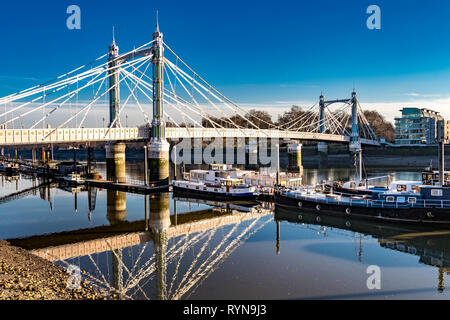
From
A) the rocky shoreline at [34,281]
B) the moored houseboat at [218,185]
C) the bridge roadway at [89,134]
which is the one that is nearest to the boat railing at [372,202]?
the moored houseboat at [218,185]

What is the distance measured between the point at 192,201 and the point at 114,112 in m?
20.9

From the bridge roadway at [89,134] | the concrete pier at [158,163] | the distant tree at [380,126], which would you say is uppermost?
the distant tree at [380,126]

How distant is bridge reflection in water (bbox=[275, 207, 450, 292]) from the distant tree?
101 m

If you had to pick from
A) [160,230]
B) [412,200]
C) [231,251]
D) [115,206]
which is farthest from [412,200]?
[115,206]

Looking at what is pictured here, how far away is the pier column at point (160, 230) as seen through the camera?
15727 millimetres

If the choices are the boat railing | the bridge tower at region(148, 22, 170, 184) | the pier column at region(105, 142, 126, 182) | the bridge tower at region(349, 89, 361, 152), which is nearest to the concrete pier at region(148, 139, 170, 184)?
the bridge tower at region(148, 22, 170, 184)

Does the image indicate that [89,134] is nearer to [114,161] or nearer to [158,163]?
[158,163]

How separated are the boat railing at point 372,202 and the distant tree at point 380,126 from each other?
323ft

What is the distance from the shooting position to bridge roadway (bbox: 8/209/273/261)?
19758 mm

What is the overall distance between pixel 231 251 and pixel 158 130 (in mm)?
26367

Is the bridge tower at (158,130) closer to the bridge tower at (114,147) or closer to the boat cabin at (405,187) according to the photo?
the bridge tower at (114,147)

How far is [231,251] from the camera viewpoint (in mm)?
19781
